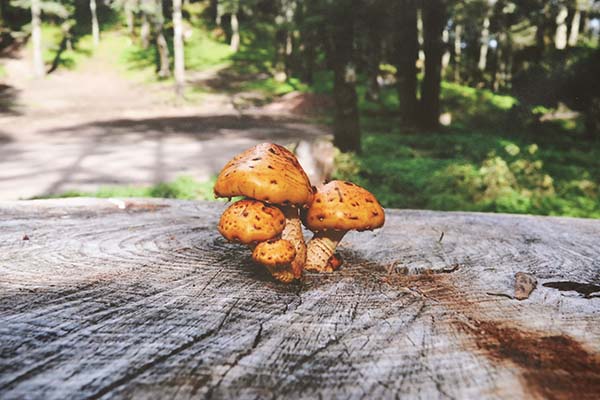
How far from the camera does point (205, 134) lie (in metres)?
11.8

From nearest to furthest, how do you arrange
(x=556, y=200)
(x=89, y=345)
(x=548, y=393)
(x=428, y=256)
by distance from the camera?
(x=548, y=393) < (x=89, y=345) < (x=428, y=256) < (x=556, y=200)

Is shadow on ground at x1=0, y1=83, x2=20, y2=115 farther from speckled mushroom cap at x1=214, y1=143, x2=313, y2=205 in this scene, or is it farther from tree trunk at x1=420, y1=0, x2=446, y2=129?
speckled mushroom cap at x1=214, y1=143, x2=313, y2=205

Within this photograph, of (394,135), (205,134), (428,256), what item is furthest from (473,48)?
(428,256)

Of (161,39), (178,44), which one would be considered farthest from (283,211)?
(161,39)

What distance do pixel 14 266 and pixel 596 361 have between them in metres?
1.57

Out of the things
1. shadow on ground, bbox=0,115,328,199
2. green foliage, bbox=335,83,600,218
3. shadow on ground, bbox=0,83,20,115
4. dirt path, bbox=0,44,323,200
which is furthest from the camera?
shadow on ground, bbox=0,83,20,115

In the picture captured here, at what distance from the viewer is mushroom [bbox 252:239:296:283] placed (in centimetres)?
124

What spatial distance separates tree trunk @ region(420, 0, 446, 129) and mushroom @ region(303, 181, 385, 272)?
37.5 feet

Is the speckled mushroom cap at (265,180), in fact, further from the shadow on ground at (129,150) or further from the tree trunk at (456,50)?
the tree trunk at (456,50)

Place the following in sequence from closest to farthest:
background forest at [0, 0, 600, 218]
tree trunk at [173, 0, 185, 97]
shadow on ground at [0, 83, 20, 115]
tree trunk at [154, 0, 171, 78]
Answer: background forest at [0, 0, 600, 218], shadow on ground at [0, 83, 20, 115], tree trunk at [173, 0, 185, 97], tree trunk at [154, 0, 171, 78]

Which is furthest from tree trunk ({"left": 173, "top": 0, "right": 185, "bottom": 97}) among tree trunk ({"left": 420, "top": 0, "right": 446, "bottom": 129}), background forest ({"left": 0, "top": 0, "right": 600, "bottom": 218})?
tree trunk ({"left": 420, "top": 0, "right": 446, "bottom": 129})

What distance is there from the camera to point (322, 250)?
150 centimetres

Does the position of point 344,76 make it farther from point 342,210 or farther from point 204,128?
point 342,210

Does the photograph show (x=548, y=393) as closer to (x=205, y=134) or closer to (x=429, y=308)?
(x=429, y=308)
